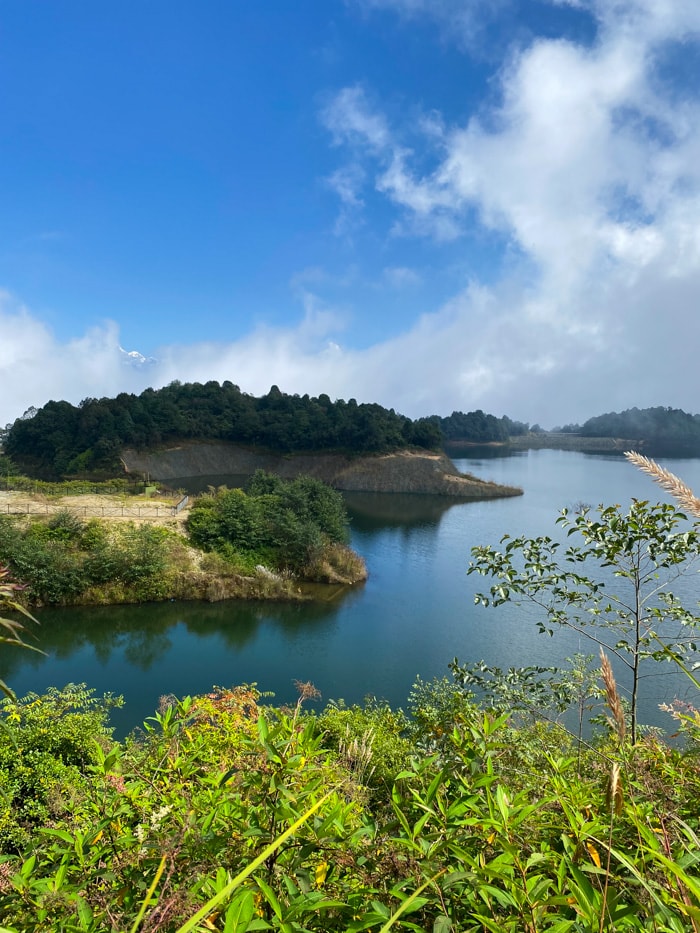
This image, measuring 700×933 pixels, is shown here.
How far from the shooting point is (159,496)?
2812 cm

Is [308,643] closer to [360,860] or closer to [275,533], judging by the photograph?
[275,533]

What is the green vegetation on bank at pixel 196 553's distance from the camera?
16297 mm

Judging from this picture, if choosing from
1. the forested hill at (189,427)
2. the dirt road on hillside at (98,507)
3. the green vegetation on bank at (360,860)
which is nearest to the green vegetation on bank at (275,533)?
the dirt road on hillside at (98,507)

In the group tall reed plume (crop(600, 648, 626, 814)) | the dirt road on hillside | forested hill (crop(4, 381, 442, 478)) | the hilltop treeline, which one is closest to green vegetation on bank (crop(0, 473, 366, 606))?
the dirt road on hillside

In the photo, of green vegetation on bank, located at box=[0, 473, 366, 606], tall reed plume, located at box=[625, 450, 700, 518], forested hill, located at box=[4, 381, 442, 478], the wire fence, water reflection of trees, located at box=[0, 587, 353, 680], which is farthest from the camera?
forested hill, located at box=[4, 381, 442, 478]

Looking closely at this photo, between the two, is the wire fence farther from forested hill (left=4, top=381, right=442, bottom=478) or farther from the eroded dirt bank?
forested hill (left=4, top=381, right=442, bottom=478)

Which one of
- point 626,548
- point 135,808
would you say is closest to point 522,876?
point 135,808

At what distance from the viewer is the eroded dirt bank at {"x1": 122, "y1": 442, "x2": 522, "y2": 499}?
44.2 metres

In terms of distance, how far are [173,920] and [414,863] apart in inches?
22.7

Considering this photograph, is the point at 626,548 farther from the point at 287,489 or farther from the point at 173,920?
the point at 287,489

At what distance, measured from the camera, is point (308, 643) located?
14531 millimetres

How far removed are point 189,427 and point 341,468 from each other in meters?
16.9

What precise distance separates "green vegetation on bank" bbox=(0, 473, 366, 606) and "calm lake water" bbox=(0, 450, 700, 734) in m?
0.73

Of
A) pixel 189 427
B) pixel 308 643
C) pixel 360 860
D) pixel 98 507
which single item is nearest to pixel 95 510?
pixel 98 507
